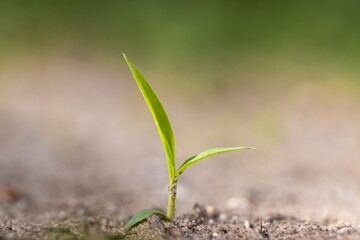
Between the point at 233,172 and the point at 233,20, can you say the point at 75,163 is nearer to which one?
the point at 233,172

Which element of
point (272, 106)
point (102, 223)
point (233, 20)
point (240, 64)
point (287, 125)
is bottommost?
point (102, 223)

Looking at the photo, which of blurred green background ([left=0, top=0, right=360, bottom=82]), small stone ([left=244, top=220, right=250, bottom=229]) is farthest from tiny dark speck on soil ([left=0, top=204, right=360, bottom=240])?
blurred green background ([left=0, top=0, right=360, bottom=82])

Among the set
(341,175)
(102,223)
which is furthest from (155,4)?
→ (102,223)

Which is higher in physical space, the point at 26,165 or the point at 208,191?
the point at 26,165

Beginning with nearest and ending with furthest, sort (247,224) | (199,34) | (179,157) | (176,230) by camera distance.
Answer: (176,230), (247,224), (179,157), (199,34)

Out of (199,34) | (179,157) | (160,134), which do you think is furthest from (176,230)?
(199,34)

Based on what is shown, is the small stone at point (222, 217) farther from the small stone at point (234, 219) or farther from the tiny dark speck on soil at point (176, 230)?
the tiny dark speck on soil at point (176, 230)

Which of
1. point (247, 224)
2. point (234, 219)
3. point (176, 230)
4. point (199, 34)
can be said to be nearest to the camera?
point (176, 230)

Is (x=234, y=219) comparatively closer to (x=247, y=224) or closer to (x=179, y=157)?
(x=247, y=224)
